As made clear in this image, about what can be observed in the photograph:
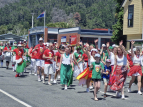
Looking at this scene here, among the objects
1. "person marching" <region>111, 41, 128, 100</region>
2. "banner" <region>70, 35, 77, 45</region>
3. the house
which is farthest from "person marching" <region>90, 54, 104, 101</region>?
"banner" <region>70, 35, 77, 45</region>

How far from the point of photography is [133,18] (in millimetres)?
26734

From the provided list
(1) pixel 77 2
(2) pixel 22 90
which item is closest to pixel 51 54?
(2) pixel 22 90

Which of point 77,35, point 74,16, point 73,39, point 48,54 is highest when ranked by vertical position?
point 74,16

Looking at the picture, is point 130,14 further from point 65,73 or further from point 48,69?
point 65,73

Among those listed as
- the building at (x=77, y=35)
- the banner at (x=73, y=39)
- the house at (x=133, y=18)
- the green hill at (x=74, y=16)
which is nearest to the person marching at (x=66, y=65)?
the house at (x=133, y=18)

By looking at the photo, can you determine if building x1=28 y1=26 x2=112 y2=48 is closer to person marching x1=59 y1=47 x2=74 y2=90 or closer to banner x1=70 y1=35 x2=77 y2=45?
banner x1=70 y1=35 x2=77 y2=45

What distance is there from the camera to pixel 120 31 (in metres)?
32.8

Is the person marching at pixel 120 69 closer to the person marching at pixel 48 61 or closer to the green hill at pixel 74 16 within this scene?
the person marching at pixel 48 61

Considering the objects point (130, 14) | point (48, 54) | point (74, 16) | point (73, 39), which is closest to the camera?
point (48, 54)

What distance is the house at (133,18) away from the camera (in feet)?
84.9

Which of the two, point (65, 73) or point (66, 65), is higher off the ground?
point (66, 65)

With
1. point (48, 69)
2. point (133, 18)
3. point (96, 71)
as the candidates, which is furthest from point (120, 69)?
point (133, 18)

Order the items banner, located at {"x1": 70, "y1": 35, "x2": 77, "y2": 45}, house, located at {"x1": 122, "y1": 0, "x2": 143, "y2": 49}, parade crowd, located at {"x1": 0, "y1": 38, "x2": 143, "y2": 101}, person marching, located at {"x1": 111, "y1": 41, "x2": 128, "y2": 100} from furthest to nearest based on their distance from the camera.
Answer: banner, located at {"x1": 70, "y1": 35, "x2": 77, "y2": 45}
house, located at {"x1": 122, "y1": 0, "x2": 143, "y2": 49}
person marching, located at {"x1": 111, "y1": 41, "x2": 128, "y2": 100}
parade crowd, located at {"x1": 0, "y1": 38, "x2": 143, "y2": 101}

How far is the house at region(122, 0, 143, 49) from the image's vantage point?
84.9ft
